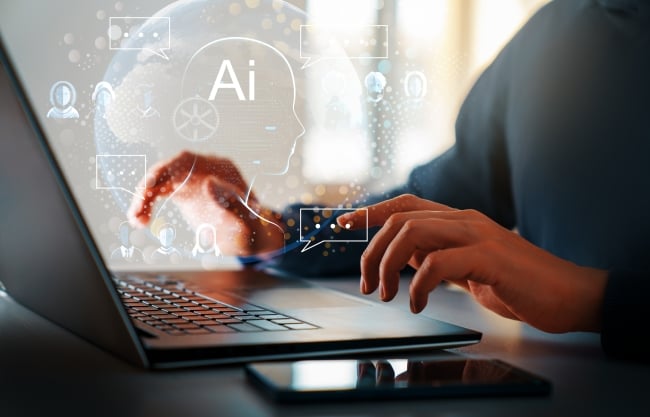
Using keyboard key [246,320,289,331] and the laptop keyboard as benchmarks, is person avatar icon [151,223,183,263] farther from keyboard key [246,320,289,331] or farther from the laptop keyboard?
keyboard key [246,320,289,331]

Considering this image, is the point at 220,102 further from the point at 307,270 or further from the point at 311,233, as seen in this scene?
the point at 307,270

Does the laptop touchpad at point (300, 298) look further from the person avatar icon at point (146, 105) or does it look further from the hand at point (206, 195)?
the person avatar icon at point (146, 105)

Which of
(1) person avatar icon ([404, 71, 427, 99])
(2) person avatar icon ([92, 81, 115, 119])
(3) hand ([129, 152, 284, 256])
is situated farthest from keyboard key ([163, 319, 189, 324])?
(1) person avatar icon ([404, 71, 427, 99])

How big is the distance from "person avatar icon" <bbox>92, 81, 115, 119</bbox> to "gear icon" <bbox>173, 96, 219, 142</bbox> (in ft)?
0.26

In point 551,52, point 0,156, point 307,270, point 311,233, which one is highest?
point 551,52

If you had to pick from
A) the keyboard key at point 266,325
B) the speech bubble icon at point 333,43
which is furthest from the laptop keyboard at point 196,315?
the speech bubble icon at point 333,43

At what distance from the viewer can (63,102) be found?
2.73ft

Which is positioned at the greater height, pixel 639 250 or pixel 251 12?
pixel 251 12

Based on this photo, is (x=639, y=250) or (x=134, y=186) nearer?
(x=134, y=186)

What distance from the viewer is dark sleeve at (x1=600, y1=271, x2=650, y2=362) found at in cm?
55

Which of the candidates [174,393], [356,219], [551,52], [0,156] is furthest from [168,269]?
[551,52]

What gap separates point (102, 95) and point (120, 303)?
465mm

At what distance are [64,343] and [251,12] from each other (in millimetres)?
497

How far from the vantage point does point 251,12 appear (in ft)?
2.91
